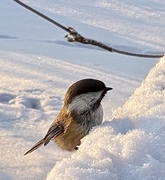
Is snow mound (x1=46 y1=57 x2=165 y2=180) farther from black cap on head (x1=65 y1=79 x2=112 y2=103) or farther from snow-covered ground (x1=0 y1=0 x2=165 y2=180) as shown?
black cap on head (x1=65 y1=79 x2=112 y2=103)

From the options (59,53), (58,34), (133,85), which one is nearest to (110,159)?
(133,85)

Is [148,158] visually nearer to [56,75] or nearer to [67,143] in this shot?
[67,143]

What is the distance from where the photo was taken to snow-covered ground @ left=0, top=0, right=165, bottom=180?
0.84 meters

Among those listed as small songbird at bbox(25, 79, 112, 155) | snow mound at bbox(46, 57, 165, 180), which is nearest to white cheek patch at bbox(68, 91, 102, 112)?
small songbird at bbox(25, 79, 112, 155)

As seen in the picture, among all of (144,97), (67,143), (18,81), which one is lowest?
(18,81)

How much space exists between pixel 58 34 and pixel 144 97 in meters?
2.77

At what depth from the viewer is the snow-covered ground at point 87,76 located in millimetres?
841

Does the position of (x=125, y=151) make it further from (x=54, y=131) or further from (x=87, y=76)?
(x=87, y=76)

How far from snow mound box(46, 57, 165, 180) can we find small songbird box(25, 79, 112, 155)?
306 millimetres

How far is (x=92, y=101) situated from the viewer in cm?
143

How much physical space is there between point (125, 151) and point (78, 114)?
567 mm

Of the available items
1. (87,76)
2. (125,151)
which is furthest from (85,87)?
(87,76)

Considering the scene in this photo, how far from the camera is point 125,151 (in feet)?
2.78

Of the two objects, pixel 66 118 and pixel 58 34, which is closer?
pixel 66 118
